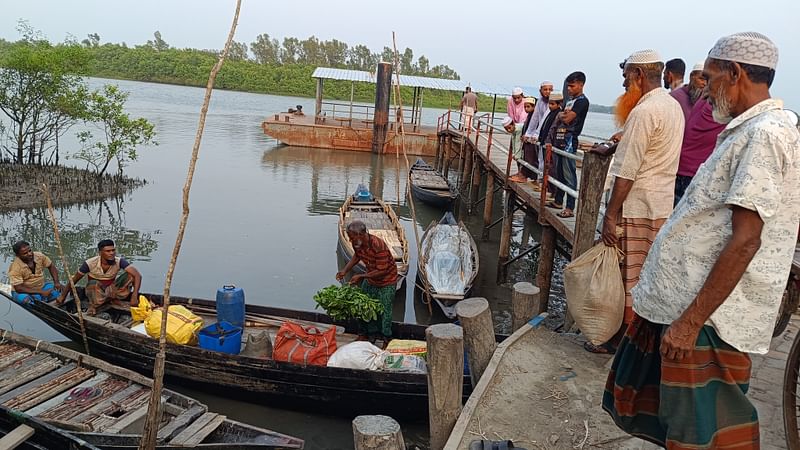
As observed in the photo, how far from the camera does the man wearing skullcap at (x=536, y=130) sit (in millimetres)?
9305

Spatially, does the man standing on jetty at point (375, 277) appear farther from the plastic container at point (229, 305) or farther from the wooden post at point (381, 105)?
the wooden post at point (381, 105)

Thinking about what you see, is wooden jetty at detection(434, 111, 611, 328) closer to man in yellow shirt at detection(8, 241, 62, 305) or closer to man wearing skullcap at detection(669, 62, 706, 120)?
man wearing skullcap at detection(669, 62, 706, 120)

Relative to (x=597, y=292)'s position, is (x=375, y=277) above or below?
below

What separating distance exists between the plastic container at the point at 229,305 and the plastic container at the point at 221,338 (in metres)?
0.35

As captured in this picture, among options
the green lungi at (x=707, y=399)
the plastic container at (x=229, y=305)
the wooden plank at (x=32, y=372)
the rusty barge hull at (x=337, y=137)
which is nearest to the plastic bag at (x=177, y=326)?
the plastic container at (x=229, y=305)

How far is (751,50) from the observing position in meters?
2.02

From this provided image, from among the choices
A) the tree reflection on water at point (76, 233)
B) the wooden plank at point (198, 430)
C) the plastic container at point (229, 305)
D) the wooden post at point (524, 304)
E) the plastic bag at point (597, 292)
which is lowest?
the tree reflection on water at point (76, 233)

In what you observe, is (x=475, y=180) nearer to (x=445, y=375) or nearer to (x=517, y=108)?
(x=517, y=108)

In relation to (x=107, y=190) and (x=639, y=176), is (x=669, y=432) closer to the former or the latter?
(x=639, y=176)

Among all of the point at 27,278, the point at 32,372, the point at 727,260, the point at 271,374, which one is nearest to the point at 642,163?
the point at 727,260

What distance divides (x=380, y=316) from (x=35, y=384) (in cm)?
358

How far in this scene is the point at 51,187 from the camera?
14898mm

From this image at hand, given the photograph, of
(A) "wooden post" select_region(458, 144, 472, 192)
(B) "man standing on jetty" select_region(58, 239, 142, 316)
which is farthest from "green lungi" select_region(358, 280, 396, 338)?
(A) "wooden post" select_region(458, 144, 472, 192)

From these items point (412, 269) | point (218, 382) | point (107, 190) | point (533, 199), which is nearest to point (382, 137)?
point (107, 190)
